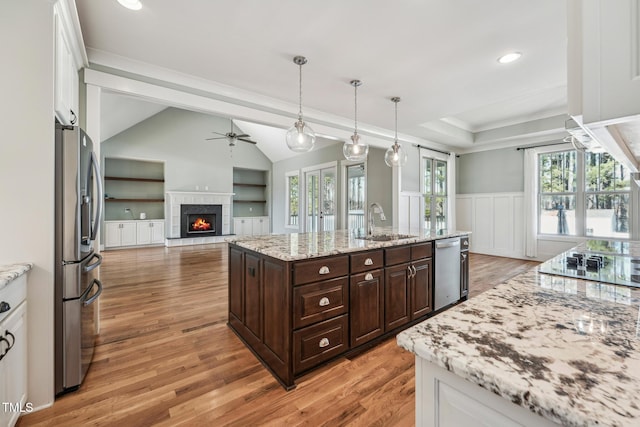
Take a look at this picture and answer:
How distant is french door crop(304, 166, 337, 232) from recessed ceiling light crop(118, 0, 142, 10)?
5840 millimetres

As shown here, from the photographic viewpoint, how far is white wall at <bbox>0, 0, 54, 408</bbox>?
1.54m

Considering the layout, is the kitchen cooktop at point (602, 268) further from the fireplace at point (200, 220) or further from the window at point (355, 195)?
the fireplace at point (200, 220)

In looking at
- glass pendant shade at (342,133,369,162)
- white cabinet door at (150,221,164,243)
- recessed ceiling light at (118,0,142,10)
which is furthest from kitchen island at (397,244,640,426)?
white cabinet door at (150,221,164,243)

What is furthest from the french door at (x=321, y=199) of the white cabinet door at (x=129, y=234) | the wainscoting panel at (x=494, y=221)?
the white cabinet door at (x=129, y=234)

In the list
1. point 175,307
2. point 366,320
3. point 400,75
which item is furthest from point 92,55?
point 366,320

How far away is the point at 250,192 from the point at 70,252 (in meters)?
9.15

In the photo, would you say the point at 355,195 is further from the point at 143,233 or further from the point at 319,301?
the point at 143,233

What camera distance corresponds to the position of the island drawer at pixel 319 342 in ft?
6.12

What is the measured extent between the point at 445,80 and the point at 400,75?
0.57m

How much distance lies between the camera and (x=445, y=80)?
10.5 ft

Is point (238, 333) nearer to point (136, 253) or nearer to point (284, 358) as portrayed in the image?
point (284, 358)

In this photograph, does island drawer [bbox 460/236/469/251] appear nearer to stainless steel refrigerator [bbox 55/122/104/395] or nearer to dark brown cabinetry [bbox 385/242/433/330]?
dark brown cabinetry [bbox 385/242/433/330]

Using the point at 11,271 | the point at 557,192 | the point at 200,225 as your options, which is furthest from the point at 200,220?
the point at 557,192

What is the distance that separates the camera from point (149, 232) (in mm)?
7902
